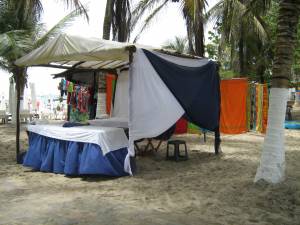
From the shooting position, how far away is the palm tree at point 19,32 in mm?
8086

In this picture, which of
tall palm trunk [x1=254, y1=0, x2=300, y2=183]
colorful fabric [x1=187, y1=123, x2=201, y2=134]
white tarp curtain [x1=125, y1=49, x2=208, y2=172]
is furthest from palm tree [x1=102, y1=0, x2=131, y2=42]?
tall palm trunk [x1=254, y1=0, x2=300, y2=183]

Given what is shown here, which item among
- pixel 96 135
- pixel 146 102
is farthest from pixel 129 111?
pixel 96 135

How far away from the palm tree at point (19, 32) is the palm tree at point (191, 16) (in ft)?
8.33

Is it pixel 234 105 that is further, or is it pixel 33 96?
pixel 33 96

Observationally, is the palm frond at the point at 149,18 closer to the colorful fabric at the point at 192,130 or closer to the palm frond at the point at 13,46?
the colorful fabric at the point at 192,130

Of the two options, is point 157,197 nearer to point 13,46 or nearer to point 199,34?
point 13,46

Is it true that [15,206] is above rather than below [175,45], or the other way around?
below

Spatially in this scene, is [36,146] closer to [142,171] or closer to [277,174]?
[142,171]

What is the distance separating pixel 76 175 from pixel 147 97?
183cm

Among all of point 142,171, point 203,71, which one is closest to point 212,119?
point 203,71

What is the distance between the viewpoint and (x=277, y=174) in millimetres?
5543

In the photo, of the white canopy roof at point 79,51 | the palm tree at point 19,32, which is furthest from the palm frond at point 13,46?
the white canopy roof at point 79,51

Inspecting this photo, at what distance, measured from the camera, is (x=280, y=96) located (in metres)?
5.54

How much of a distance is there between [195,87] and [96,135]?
7.71 feet
